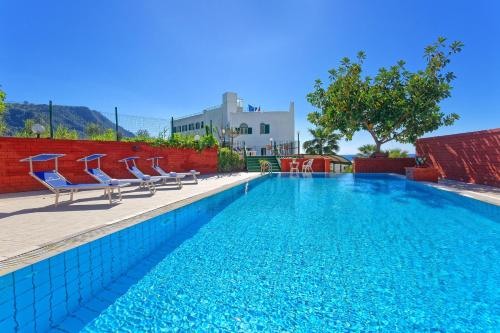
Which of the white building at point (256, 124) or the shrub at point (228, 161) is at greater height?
the white building at point (256, 124)

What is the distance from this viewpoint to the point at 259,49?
48.2 ft

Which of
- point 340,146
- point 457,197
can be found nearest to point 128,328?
point 457,197

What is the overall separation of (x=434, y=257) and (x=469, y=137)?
35.9ft

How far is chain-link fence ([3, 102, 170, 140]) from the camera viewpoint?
9219 mm

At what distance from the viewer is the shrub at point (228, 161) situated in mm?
17158

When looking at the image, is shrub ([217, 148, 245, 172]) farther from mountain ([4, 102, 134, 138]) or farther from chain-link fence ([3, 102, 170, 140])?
mountain ([4, 102, 134, 138])

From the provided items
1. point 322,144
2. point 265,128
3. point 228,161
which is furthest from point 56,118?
point 322,144

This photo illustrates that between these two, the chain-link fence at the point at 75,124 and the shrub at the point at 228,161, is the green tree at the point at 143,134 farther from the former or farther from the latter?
the shrub at the point at 228,161

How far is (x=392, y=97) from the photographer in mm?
14789

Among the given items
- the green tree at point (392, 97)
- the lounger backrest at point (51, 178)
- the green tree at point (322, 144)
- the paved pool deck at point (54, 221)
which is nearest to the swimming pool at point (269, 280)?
the paved pool deck at point (54, 221)

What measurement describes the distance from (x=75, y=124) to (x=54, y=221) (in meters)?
7.14

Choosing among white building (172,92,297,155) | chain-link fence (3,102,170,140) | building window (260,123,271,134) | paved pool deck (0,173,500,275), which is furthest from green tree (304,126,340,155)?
paved pool deck (0,173,500,275)

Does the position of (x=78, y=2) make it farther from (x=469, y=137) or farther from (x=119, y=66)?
(x=469, y=137)

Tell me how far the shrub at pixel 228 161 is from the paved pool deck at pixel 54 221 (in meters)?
10.0
